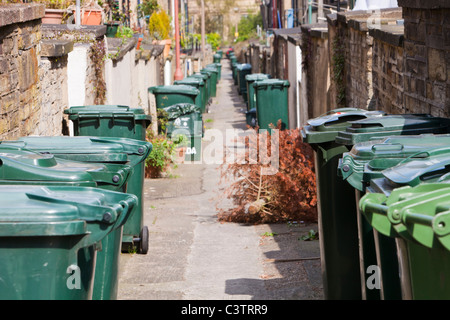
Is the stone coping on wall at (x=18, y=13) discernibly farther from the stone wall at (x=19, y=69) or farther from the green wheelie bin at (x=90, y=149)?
the green wheelie bin at (x=90, y=149)

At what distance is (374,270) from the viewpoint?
4.59 metres

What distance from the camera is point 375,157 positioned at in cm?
435

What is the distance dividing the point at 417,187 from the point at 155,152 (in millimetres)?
9170

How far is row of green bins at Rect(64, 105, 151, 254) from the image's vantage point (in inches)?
301

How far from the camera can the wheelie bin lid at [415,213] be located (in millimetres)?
2666

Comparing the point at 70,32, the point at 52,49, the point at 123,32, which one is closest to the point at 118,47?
the point at 70,32

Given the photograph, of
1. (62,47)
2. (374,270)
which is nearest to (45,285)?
(374,270)

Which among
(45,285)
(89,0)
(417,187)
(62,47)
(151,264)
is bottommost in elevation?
(151,264)

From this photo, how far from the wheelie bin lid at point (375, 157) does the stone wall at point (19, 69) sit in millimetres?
2912

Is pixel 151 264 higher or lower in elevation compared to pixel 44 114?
lower

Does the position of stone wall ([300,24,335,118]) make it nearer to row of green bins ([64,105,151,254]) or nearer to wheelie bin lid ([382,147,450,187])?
row of green bins ([64,105,151,254])

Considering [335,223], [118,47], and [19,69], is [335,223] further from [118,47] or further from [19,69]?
[118,47]

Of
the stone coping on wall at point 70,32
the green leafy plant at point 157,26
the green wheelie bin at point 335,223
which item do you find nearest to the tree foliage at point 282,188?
the stone coping on wall at point 70,32
